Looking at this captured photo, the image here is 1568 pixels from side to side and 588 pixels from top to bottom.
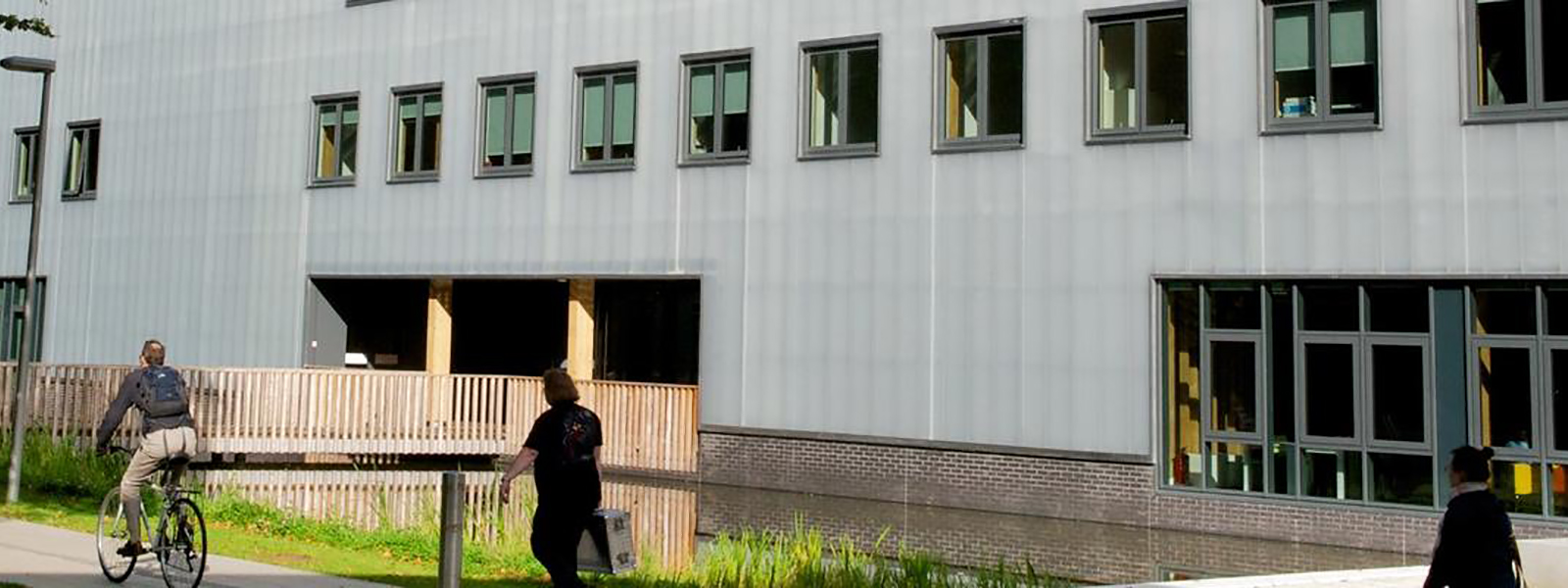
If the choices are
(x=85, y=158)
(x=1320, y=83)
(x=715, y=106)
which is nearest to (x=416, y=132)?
(x=715, y=106)

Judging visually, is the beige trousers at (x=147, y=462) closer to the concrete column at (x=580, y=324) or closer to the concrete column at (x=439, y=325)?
the concrete column at (x=580, y=324)

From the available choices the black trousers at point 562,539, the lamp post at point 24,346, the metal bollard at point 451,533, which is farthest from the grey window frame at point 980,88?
the metal bollard at point 451,533

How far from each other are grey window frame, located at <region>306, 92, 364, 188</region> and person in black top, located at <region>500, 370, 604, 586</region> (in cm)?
2149

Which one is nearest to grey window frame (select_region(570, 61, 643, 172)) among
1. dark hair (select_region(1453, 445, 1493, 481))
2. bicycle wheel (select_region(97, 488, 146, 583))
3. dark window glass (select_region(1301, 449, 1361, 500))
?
dark window glass (select_region(1301, 449, 1361, 500))

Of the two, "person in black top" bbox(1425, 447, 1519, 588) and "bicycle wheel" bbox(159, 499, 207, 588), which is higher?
"person in black top" bbox(1425, 447, 1519, 588)

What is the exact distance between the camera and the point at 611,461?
27188mm

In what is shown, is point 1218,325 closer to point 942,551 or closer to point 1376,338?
point 1376,338

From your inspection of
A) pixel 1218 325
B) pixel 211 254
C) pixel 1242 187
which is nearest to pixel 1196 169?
pixel 1242 187

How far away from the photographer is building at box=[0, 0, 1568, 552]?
19172 millimetres

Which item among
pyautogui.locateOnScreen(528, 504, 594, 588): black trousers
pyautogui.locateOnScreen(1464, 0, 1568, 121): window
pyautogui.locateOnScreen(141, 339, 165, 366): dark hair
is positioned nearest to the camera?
pyautogui.locateOnScreen(528, 504, 594, 588): black trousers

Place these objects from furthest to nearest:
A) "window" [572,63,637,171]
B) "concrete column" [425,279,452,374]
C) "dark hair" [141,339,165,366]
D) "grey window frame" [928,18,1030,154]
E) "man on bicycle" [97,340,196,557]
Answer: "concrete column" [425,279,452,374], "window" [572,63,637,171], "grey window frame" [928,18,1030,154], "dark hair" [141,339,165,366], "man on bicycle" [97,340,196,557]

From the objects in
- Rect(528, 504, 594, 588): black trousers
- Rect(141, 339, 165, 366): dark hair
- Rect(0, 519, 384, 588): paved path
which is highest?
Rect(141, 339, 165, 366): dark hair

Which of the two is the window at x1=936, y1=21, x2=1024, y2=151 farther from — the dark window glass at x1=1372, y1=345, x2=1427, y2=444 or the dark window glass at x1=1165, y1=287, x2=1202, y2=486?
the dark window glass at x1=1372, y1=345, x2=1427, y2=444

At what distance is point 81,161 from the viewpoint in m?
37.2
